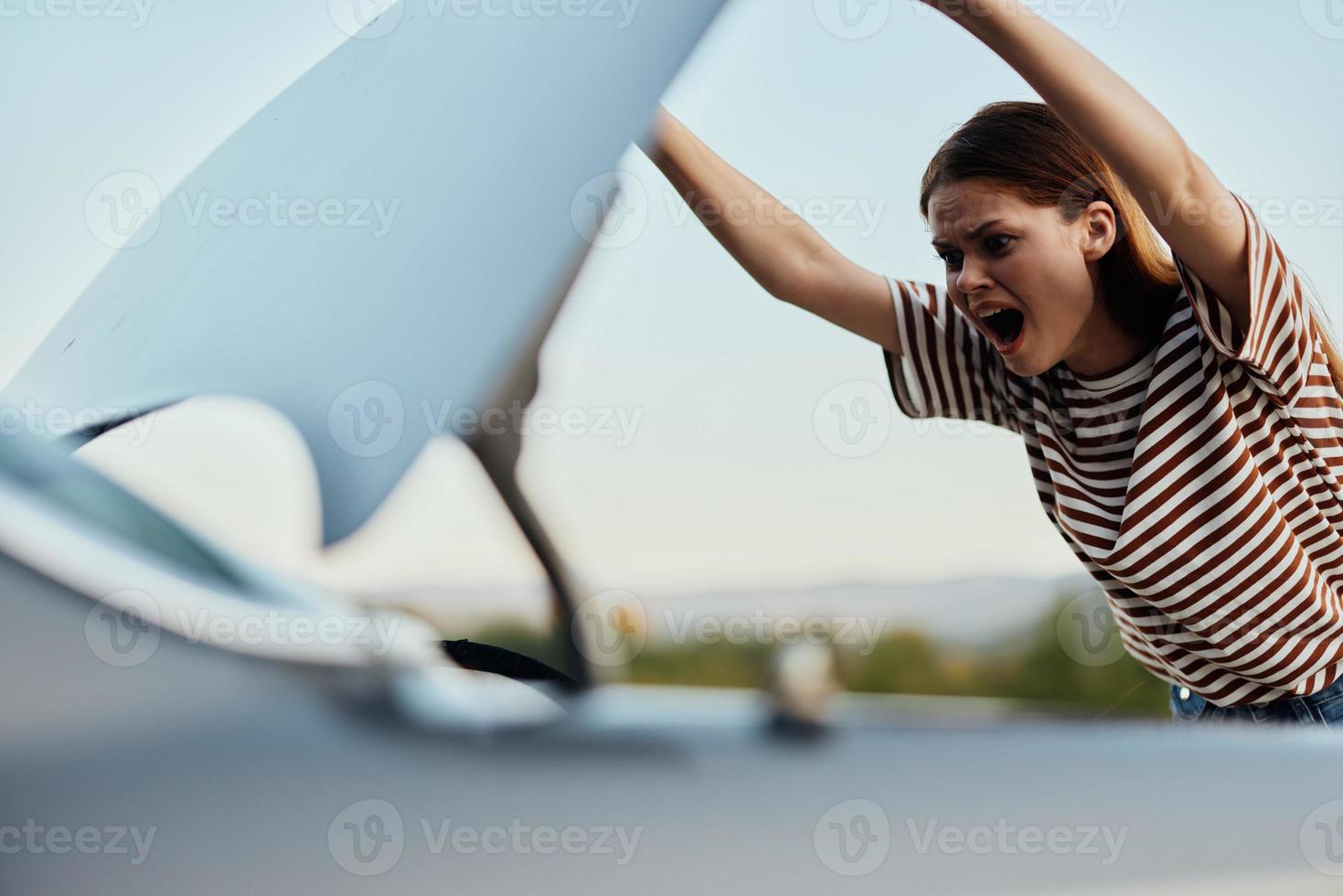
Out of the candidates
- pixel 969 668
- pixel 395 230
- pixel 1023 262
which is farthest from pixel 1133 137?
pixel 969 668

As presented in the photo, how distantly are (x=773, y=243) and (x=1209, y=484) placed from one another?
1.38ft

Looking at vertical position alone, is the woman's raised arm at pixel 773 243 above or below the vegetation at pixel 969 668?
above

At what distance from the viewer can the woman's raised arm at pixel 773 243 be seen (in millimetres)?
906
